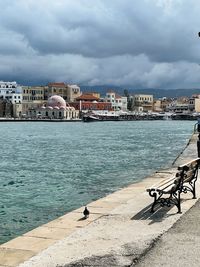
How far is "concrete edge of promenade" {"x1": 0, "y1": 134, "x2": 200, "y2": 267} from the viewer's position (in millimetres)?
6969

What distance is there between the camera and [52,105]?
7505 inches

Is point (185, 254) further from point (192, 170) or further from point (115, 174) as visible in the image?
point (115, 174)

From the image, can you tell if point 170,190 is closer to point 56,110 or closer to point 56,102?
point 56,110

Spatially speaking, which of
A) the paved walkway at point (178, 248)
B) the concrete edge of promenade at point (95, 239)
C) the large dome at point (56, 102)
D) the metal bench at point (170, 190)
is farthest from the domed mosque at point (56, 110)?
the paved walkway at point (178, 248)

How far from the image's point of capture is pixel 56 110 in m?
188

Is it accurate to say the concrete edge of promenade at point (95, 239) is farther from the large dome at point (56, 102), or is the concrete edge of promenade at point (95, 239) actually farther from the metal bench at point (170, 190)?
the large dome at point (56, 102)

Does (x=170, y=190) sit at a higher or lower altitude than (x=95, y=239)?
higher

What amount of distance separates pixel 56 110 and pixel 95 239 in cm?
18141

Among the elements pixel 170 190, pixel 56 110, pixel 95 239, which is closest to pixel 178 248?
pixel 95 239

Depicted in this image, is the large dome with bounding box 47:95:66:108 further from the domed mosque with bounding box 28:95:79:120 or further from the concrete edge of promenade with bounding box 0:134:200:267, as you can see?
the concrete edge of promenade with bounding box 0:134:200:267

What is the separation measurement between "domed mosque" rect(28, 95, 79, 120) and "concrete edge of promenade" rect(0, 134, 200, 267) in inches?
7014

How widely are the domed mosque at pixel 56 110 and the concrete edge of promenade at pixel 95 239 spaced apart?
17815 centimetres

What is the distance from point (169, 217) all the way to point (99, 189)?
893 cm

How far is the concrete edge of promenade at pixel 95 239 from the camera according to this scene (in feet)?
22.9
